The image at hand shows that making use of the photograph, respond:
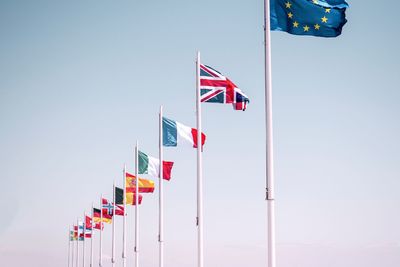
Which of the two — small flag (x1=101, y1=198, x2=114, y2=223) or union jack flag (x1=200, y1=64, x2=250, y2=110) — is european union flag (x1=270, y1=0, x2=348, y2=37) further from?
small flag (x1=101, y1=198, x2=114, y2=223)

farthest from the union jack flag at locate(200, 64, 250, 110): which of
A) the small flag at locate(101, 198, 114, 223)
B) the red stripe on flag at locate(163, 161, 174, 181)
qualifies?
the small flag at locate(101, 198, 114, 223)

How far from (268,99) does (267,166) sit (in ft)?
6.32

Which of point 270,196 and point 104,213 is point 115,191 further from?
point 270,196

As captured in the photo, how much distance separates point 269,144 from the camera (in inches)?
759

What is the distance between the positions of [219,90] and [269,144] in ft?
26.4

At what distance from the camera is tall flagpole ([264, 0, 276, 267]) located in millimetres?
18781

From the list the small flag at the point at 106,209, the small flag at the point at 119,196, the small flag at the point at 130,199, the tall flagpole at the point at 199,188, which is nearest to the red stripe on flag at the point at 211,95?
the tall flagpole at the point at 199,188

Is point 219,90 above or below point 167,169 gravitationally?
above

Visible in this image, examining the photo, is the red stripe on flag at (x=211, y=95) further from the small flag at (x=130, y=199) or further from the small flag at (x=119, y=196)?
the small flag at (x=119, y=196)

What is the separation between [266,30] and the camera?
2008 cm

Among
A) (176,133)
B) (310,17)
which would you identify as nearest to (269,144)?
(310,17)

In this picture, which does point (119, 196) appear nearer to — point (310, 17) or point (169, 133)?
point (169, 133)

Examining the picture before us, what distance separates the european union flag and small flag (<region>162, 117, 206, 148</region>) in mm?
12498

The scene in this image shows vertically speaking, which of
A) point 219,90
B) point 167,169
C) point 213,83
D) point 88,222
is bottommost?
point 88,222
